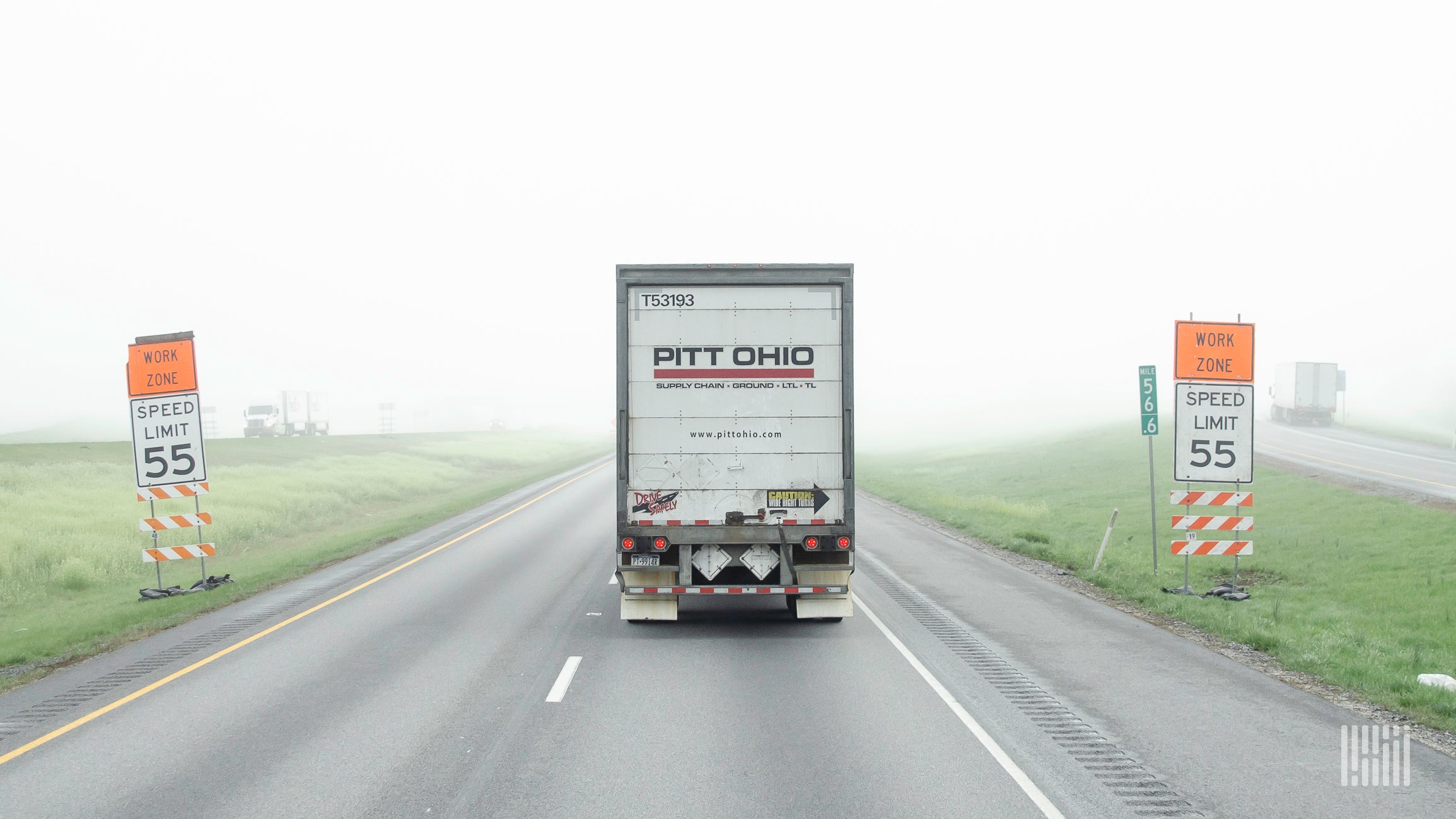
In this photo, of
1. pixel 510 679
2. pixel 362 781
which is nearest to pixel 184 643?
pixel 510 679

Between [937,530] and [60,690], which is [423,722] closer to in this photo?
[60,690]

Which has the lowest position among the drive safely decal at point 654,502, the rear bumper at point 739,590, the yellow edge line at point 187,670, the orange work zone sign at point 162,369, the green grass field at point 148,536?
the green grass field at point 148,536

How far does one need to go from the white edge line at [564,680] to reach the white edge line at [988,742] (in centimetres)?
360

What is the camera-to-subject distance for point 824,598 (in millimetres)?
11125

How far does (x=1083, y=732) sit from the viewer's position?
706 cm

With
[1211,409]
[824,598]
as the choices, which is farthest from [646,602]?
[1211,409]

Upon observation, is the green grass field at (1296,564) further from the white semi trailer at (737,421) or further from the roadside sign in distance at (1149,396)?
the white semi trailer at (737,421)

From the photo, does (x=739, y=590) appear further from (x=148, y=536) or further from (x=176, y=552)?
(x=148, y=536)

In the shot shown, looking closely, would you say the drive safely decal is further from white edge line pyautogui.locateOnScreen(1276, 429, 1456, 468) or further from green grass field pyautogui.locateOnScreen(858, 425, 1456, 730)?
white edge line pyautogui.locateOnScreen(1276, 429, 1456, 468)

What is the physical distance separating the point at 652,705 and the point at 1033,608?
7134mm

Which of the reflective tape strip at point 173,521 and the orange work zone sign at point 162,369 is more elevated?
the orange work zone sign at point 162,369

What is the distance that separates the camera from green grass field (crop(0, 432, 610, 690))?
13.0 meters

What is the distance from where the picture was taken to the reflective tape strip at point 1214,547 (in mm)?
13297

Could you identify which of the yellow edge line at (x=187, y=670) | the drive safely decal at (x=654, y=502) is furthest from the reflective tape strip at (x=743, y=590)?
the yellow edge line at (x=187, y=670)
